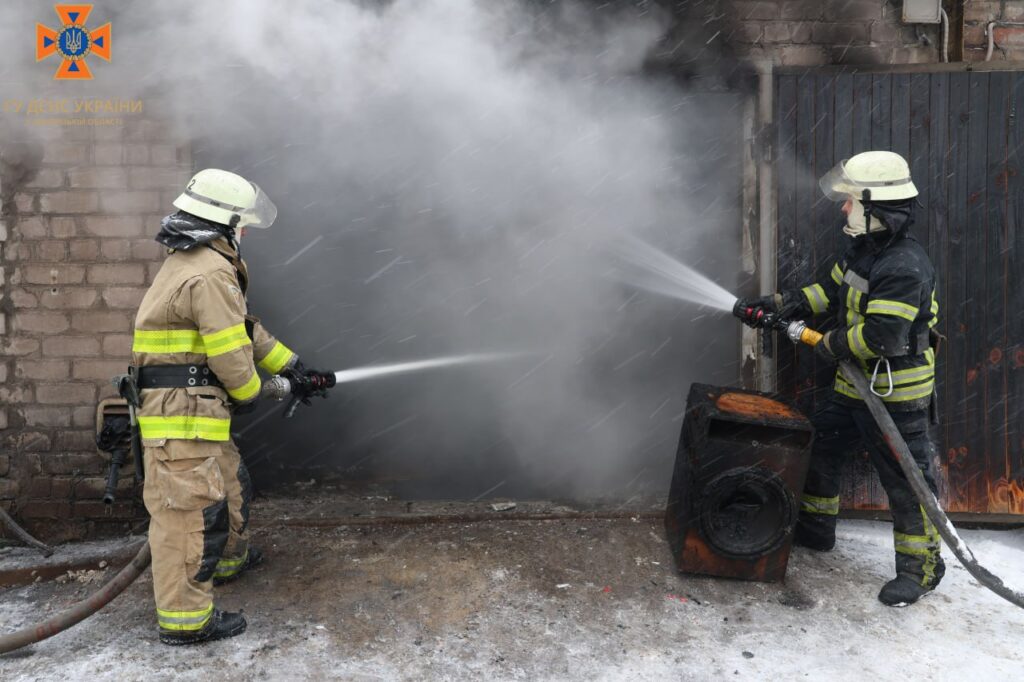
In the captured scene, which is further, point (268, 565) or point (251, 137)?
point (251, 137)

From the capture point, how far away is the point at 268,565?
167 inches

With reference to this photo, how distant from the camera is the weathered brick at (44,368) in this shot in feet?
15.6

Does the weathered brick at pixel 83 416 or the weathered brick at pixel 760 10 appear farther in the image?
the weathered brick at pixel 760 10

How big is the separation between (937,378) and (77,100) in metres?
A: 5.66

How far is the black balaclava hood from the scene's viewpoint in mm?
3461

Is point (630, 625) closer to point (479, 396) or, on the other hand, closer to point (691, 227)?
point (479, 396)

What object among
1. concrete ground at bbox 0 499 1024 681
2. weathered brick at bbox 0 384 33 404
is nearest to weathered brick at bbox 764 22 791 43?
concrete ground at bbox 0 499 1024 681

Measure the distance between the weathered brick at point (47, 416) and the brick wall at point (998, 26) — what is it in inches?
242

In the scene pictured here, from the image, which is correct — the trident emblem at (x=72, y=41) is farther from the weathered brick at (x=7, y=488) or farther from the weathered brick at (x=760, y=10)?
the weathered brick at (x=760, y=10)

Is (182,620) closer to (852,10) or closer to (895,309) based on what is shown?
(895,309)

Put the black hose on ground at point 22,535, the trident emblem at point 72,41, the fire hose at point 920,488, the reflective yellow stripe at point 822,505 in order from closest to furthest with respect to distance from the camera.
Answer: the fire hose at point 920,488, the reflective yellow stripe at point 822,505, the black hose on ground at point 22,535, the trident emblem at point 72,41

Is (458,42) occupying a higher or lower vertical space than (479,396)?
higher

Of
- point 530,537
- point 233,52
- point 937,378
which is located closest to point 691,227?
point 937,378

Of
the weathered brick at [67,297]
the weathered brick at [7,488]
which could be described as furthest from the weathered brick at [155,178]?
the weathered brick at [7,488]
